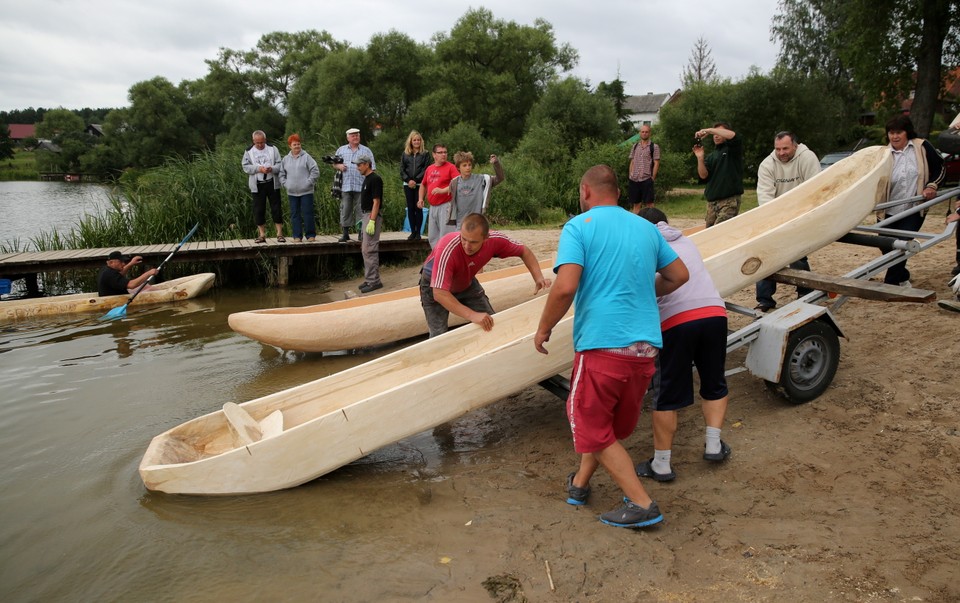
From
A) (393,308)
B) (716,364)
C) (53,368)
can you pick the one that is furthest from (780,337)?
(53,368)

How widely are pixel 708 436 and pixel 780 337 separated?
0.85m

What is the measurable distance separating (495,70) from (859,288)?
33645 mm

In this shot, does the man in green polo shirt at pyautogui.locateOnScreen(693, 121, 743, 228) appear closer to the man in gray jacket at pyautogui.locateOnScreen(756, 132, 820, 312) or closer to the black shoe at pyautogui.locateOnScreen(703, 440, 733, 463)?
the man in gray jacket at pyautogui.locateOnScreen(756, 132, 820, 312)

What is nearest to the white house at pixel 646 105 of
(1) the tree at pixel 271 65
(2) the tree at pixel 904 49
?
(1) the tree at pixel 271 65

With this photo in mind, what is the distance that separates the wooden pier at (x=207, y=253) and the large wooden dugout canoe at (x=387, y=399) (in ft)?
22.2

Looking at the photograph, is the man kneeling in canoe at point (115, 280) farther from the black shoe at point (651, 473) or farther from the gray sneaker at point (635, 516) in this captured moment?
the gray sneaker at point (635, 516)

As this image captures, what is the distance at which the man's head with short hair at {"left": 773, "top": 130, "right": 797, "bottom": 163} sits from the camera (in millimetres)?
5883

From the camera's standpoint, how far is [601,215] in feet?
10.4

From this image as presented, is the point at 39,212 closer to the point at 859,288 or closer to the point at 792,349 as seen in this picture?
the point at 792,349

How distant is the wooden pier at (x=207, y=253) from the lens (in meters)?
10.4

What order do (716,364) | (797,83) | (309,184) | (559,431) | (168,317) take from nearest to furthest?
1. (716,364)
2. (559,431)
3. (168,317)
4. (309,184)
5. (797,83)

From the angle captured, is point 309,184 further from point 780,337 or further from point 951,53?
point 951,53

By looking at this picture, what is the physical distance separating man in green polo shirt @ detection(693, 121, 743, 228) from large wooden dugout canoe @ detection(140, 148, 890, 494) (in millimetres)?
1830

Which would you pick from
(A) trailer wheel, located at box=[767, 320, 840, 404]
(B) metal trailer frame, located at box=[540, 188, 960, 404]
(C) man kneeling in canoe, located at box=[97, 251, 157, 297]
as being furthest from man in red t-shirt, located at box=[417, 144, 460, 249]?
(A) trailer wheel, located at box=[767, 320, 840, 404]
